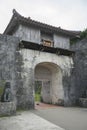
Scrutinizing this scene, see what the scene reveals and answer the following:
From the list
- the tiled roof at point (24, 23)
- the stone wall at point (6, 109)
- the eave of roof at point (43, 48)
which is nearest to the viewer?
the stone wall at point (6, 109)

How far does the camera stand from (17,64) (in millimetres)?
9758

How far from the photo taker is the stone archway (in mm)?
12031

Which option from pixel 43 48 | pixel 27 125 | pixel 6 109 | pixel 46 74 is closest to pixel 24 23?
pixel 43 48

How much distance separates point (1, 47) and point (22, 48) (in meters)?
1.50

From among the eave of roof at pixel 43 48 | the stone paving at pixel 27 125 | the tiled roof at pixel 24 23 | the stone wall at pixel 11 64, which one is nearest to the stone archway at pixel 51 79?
the eave of roof at pixel 43 48

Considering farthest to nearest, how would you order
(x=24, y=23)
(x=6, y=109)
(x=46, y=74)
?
1. (x=46, y=74)
2. (x=24, y=23)
3. (x=6, y=109)

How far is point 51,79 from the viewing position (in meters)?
13.3

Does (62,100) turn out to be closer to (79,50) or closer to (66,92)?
(66,92)

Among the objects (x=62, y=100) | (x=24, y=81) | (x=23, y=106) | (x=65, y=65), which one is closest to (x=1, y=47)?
(x=24, y=81)

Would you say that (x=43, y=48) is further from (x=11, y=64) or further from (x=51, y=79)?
(x=51, y=79)

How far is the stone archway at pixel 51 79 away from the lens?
39.5 ft

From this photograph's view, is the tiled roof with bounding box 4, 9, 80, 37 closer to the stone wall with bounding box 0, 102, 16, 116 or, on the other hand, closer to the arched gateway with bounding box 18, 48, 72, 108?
the arched gateway with bounding box 18, 48, 72, 108

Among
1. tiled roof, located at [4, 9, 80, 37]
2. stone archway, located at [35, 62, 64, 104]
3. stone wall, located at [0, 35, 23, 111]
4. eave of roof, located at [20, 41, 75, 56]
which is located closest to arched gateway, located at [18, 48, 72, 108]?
stone archway, located at [35, 62, 64, 104]

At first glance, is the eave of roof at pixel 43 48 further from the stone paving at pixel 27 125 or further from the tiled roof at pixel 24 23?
the stone paving at pixel 27 125
